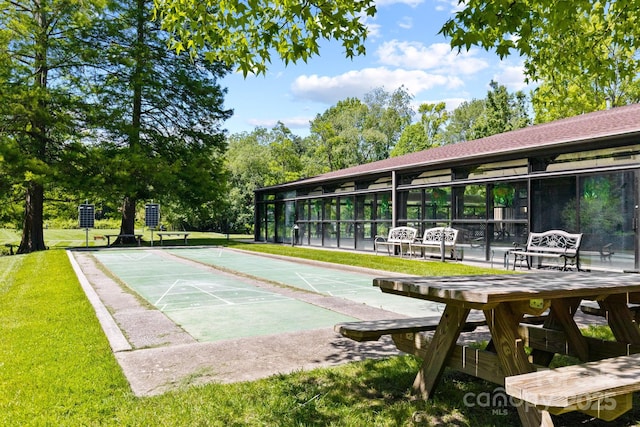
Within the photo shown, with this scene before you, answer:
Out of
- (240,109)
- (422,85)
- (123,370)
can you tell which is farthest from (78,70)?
(422,85)

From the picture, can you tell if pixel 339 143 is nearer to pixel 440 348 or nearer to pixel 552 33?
pixel 552 33

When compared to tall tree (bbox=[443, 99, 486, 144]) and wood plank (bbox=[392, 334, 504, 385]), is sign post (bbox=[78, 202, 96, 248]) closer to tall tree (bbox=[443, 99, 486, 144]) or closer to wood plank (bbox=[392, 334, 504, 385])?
wood plank (bbox=[392, 334, 504, 385])

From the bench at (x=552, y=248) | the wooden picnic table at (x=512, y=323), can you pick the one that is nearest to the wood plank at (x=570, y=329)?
the wooden picnic table at (x=512, y=323)

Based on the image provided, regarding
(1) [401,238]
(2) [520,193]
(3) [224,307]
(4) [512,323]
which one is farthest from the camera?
(1) [401,238]

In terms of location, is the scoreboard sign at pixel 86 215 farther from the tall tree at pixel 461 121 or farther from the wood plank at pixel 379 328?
the tall tree at pixel 461 121

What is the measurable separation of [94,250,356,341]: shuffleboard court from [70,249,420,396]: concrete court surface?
0.31m

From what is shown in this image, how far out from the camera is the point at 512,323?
3.12 meters

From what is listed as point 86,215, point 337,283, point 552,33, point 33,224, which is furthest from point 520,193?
point 33,224

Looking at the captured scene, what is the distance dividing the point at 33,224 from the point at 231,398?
1029 inches

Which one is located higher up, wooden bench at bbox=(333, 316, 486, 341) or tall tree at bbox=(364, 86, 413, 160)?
tall tree at bbox=(364, 86, 413, 160)

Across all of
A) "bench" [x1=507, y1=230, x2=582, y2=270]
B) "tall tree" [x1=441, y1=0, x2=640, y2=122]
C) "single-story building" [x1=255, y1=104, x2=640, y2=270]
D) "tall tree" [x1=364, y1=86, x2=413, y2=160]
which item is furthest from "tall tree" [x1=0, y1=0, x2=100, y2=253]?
"tall tree" [x1=364, y1=86, x2=413, y2=160]

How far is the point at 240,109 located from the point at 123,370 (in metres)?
29.3

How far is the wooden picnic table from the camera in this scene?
2953mm

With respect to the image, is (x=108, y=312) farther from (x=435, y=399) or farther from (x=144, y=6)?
(x=144, y=6)
